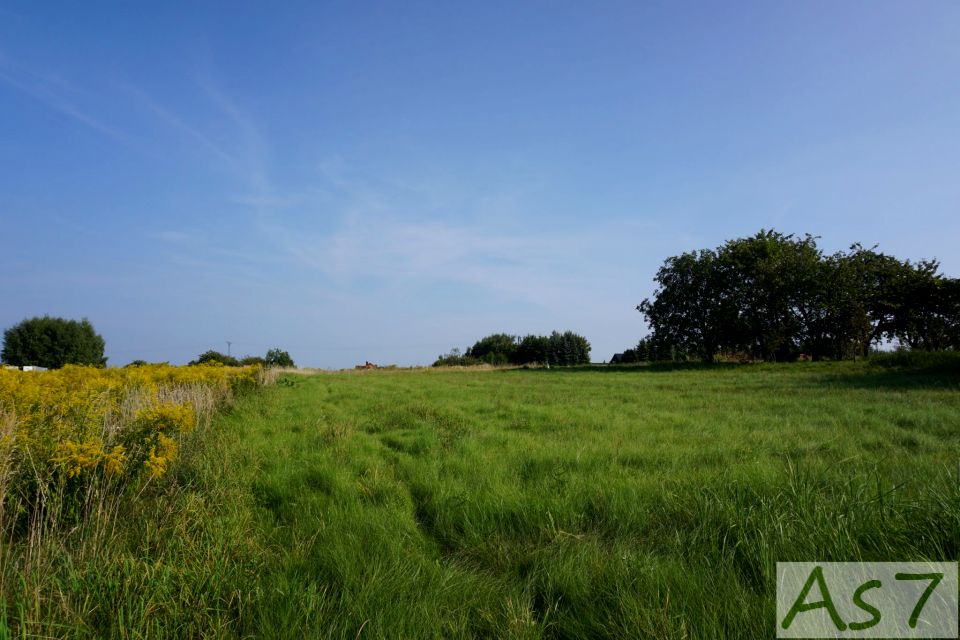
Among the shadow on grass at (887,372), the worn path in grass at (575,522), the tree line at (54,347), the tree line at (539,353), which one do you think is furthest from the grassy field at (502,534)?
the tree line at (539,353)

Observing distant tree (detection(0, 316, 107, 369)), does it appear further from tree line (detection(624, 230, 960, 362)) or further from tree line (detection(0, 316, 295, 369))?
tree line (detection(624, 230, 960, 362))

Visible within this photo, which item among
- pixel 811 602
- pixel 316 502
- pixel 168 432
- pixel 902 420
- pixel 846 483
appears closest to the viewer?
pixel 811 602

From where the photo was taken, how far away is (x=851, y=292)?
99.3 feet

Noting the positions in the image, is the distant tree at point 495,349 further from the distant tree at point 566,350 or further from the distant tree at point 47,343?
the distant tree at point 47,343

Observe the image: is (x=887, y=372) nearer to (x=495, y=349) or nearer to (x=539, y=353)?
(x=539, y=353)

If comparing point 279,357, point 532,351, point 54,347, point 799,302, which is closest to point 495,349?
point 532,351

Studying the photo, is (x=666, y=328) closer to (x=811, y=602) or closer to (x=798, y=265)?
(x=798, y=265)

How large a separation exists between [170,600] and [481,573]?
156 centimetres

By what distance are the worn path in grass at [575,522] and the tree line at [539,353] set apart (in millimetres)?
50143

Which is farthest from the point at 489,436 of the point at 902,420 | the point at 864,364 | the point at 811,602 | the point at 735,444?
the point at 864,364

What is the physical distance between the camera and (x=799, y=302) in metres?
31.0

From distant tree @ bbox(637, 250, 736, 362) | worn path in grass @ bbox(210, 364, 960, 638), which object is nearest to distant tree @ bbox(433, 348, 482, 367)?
distant tree @ bbox(637, 250, 736, 362)

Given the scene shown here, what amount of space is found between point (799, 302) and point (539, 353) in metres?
32.1

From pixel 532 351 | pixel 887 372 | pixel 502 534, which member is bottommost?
pixel 502 534
